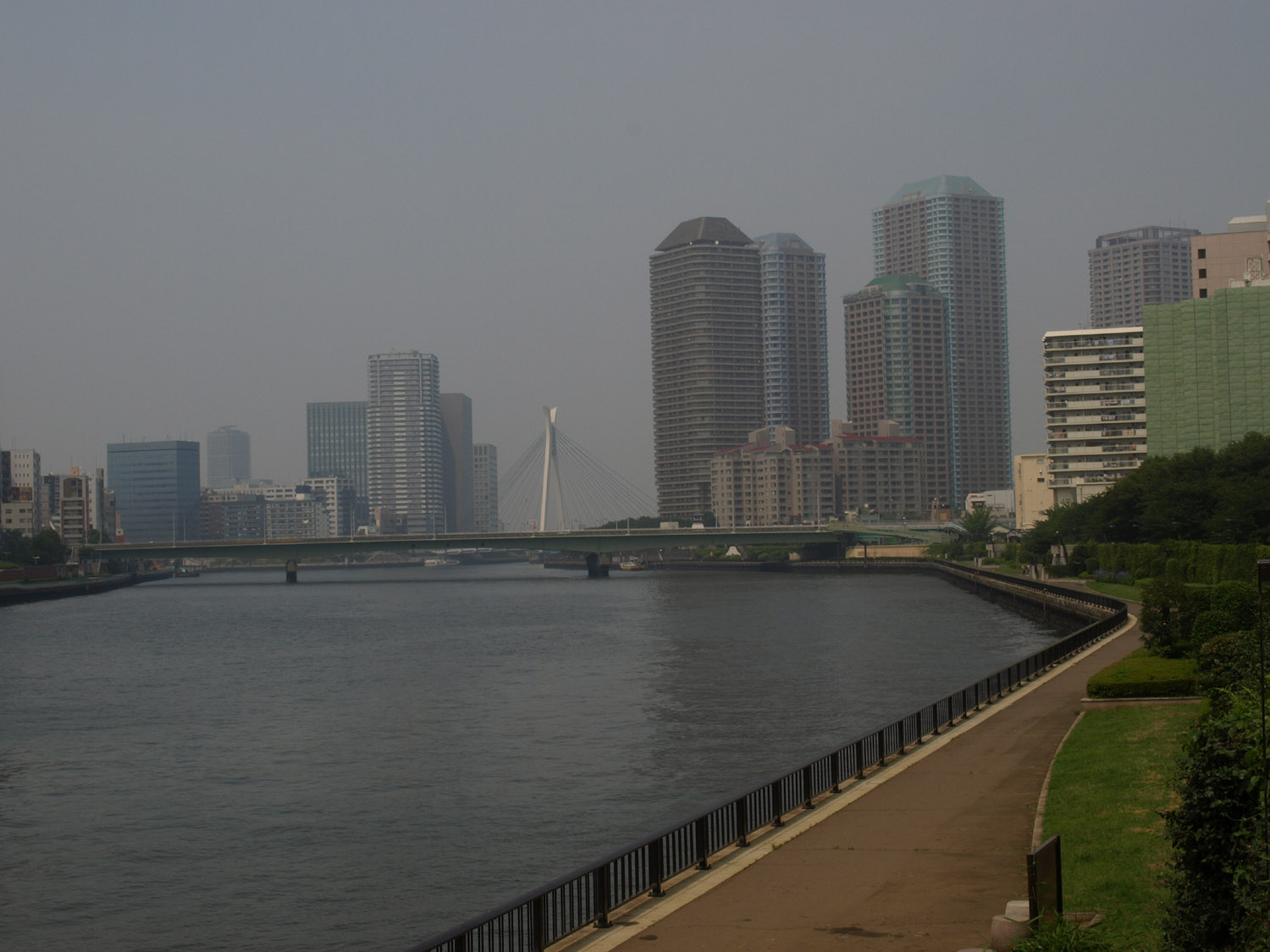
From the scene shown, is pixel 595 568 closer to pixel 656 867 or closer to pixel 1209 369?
pixel 1209 369

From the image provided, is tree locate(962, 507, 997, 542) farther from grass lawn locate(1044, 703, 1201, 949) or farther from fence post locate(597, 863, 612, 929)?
fence post locate(597, 863, 612, 929)

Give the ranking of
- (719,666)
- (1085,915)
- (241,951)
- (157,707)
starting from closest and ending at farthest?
(1085,915)
(241,951)
(157,707)
(719,666)

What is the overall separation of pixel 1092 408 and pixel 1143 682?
4970 inches

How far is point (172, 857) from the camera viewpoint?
27016 millimetres

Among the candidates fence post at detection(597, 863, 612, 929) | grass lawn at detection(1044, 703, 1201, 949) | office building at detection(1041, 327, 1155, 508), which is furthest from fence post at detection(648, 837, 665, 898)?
office building at detection(1041, 327, 1155, 508)

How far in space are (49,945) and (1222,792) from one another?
18913 millimetres

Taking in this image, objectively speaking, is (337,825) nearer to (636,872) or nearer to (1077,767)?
(636,872)

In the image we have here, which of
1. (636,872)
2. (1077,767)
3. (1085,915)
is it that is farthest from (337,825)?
(1085,915)

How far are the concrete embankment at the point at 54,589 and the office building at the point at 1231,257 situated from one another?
12421 cm

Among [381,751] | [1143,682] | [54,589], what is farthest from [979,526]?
[381,751]

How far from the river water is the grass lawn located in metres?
8.56

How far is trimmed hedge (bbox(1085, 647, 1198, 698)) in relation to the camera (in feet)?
109

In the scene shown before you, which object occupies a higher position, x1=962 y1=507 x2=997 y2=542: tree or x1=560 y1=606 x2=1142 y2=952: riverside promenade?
x1=962 y1=507 x2=997 y2=542: tree

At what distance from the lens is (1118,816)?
19547mm
